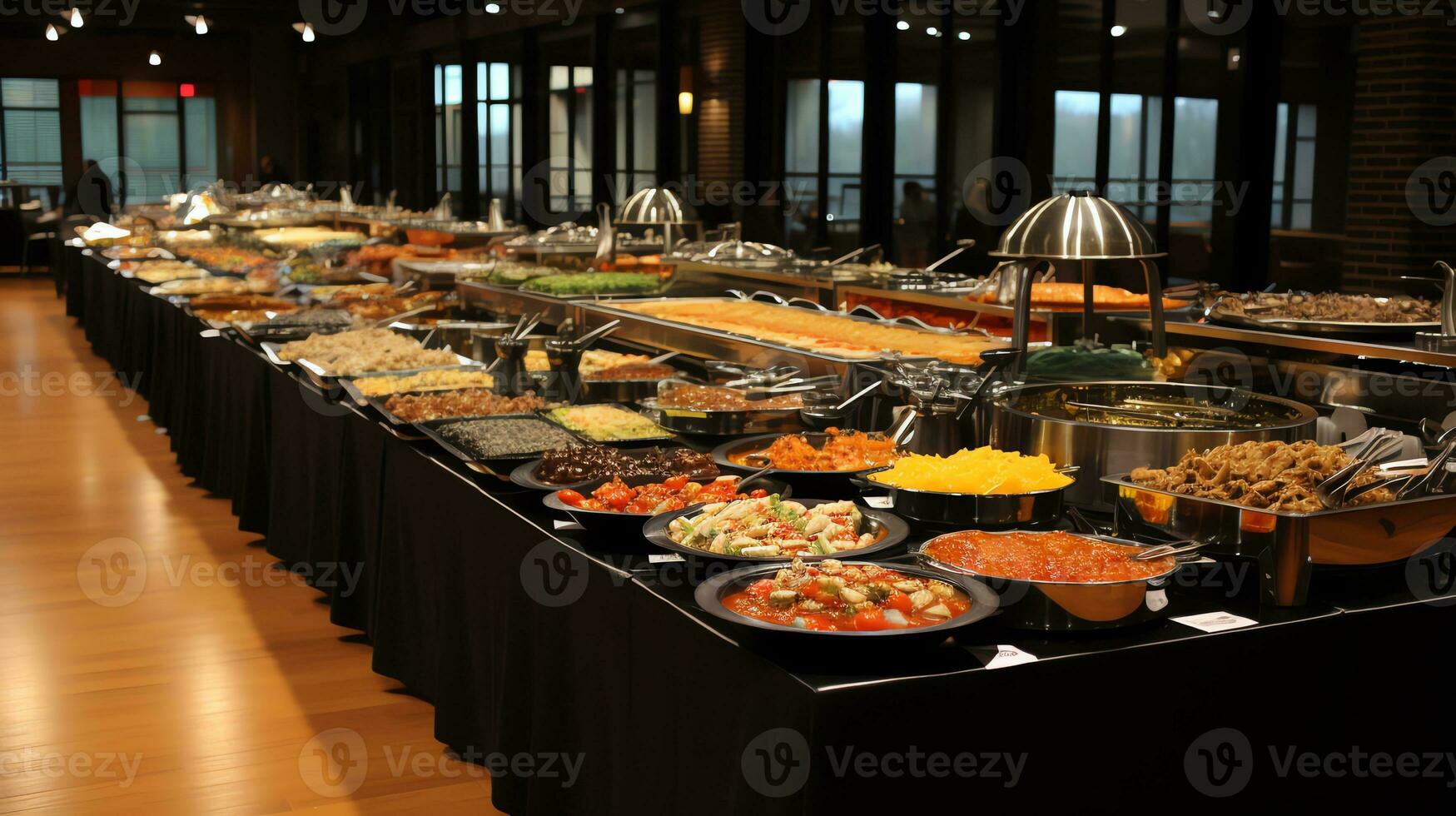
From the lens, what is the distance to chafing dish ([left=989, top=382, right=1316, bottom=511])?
2295mm

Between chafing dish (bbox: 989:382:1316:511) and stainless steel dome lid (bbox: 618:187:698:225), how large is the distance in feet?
13.3

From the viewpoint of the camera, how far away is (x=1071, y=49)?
8.24 metres

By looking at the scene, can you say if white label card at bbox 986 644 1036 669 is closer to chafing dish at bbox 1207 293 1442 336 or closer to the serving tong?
the serving tong

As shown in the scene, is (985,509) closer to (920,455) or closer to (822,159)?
(920,455)

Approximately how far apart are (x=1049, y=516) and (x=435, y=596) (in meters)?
1.57

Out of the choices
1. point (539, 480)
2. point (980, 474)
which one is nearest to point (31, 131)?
point (539, 480)

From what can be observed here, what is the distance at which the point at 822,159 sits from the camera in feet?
35.4

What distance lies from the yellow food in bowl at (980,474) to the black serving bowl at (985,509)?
0.01 m

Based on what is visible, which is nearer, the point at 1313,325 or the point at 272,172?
the point at 1313,325

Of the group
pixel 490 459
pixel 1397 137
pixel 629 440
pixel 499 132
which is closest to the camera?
pixel 490 459

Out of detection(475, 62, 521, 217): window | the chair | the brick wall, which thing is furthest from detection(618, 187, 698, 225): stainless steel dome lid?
the chair

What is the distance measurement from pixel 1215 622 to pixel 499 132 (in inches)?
588

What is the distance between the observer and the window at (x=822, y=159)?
10.6 metres

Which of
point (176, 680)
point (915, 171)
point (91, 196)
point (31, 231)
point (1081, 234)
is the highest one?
point (915, 171)
